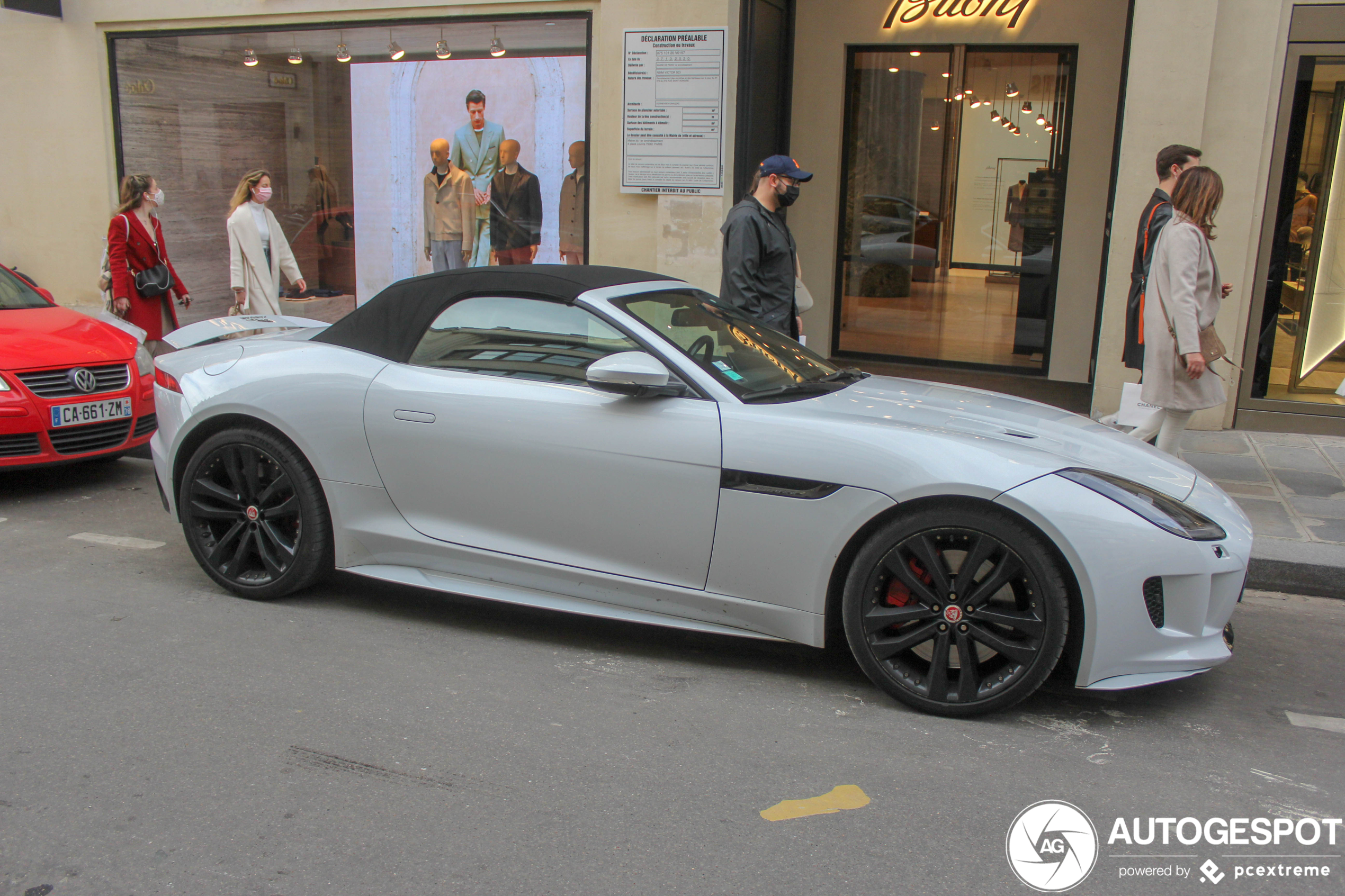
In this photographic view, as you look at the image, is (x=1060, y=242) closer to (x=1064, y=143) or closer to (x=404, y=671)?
(x=1064, y=143)

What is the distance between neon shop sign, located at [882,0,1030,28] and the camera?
9984 mm

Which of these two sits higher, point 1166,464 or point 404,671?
point 1166,464

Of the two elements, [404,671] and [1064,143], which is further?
[1064,143]

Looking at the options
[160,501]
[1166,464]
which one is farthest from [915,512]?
[160,501]

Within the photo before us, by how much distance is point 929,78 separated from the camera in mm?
10539

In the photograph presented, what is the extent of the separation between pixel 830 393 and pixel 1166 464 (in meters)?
1.26

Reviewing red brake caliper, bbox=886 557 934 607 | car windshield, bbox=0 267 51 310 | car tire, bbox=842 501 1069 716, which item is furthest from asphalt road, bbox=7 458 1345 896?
car windshield, bbox=0 267 51 310

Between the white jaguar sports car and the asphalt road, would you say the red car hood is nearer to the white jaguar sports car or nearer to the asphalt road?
the white jaguar sports car

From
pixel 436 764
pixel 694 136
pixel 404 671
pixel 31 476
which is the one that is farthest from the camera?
pixel 694 136

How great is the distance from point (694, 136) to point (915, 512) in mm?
6032

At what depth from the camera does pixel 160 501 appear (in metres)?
6.43

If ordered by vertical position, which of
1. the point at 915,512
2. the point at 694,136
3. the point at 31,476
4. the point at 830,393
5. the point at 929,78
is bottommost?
the point at 31,476

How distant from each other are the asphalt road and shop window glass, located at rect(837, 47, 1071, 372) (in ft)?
20.9

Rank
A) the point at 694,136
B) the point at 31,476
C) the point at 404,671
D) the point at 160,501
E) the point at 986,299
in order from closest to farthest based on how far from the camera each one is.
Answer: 1. the point at 404,671
2. the point at 160,501
3. the point at 31,476
4. the point at 694,136
5. the point at 986,299
